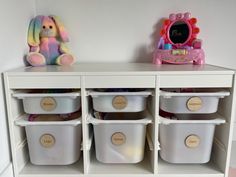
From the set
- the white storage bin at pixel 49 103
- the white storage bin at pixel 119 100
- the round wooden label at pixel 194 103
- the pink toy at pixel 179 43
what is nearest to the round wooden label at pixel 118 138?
the white storage bin at pixel 119 100

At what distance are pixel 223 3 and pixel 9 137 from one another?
1397mm

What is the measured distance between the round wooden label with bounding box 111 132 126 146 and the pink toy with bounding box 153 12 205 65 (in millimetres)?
465

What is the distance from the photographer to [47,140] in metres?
1.04

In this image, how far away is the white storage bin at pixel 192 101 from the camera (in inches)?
38.7

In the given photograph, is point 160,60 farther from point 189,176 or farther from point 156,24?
point 189,176

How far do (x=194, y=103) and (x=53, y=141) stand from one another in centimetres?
71

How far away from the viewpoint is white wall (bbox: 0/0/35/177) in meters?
0.96

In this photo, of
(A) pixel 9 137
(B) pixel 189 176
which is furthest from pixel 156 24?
(A) pixel 9 137

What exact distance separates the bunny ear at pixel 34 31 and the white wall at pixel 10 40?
29 mm

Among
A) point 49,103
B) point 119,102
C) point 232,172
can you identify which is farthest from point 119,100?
point 232,172

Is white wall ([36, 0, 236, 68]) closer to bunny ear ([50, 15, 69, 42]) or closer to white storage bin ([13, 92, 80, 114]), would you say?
bunny ear ([50, 15, 69, 42])

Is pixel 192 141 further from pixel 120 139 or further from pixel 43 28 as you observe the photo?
pixel 43 28

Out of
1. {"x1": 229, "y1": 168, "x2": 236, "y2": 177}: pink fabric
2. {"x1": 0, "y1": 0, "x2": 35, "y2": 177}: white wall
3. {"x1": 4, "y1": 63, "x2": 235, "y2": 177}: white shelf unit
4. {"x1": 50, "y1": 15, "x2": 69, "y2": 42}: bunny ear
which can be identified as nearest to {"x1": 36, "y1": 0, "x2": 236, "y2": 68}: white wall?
{"x1": 50, "y1": 15, "x2": 69, "y2": 42}: bunny ear

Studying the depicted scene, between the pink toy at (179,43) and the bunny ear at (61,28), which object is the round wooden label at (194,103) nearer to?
the pink toy at (179,43)
